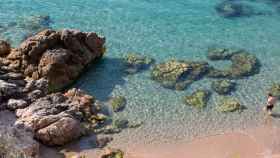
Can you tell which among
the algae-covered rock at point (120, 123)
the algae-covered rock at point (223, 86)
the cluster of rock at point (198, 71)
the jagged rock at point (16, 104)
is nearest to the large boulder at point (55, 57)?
the jagged rock at point (16, 104)

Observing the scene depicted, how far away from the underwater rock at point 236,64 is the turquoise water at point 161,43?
2.27 ft

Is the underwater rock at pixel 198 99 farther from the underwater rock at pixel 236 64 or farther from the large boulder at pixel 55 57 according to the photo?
the large boulder at pixel 55 57

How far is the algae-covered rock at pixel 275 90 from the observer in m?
31.0

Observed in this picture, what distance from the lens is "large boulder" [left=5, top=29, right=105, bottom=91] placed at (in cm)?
3033

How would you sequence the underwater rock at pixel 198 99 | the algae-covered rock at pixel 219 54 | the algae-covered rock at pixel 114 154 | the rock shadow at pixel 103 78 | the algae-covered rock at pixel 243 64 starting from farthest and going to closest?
the algae-covered rock at pixel 219 54 < the algae-covered rock at pixel 243 64 < the rock shadow at pixel 103 78 < the underwater rock at pixel 198 99 < the algae-covered rock at pixel 114 154

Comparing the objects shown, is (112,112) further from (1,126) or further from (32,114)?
(1,126)

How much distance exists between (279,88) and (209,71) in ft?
17.0

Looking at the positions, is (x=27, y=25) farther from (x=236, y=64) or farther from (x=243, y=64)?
(x=243, y=64)

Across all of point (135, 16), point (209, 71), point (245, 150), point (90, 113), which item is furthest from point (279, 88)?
point (135, 16)

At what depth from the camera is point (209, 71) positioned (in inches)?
1320

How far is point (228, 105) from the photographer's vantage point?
29812 mm

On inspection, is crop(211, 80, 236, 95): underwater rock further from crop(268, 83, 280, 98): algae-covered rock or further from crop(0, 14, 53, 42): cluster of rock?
crop(0, 14, 53, 42): cluster of rock

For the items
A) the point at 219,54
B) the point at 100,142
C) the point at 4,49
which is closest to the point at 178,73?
the point at 219,54

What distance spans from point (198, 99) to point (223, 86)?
8.17ft
